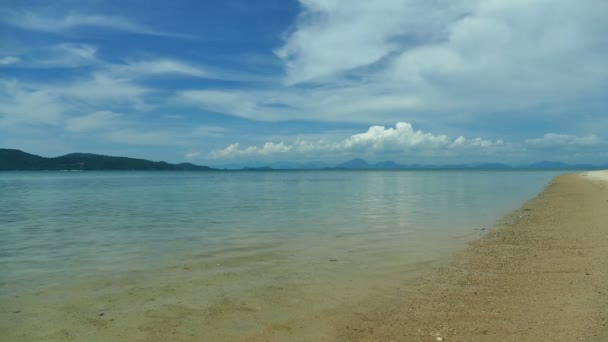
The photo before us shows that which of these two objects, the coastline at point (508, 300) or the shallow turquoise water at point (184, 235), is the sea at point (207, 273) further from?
the coastline at point (508, 300)

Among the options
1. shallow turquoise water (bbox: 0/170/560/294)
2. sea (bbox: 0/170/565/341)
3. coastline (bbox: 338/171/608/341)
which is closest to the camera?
coastline (bbox: 338/171/608/341)

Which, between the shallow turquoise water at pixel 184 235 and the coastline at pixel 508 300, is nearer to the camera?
the coastline at pixel 508 300

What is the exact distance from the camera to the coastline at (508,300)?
7066mm

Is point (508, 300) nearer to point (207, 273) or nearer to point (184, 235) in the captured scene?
point (207, 273)

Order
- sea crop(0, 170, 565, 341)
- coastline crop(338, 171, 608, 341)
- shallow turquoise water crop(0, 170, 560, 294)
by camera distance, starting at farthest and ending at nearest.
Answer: shallow turquoise water crop(0, 170, 560, 294) < sea crop(0, 170, 565, 341) < coastline crop(338, 171, 608, 341)

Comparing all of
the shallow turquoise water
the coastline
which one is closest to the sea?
the shallow turquoise water

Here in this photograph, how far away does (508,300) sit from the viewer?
8.71 metres

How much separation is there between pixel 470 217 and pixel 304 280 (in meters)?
16.9

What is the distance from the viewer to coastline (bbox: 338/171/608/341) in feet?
23.2

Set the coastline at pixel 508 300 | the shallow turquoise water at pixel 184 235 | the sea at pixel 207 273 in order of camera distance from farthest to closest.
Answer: the shallow turquoise water at pixel 184 235 < the sea at pixel 207 273 < the coastline at pixel 508 300

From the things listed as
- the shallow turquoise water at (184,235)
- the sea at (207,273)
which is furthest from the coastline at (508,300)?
the shallow turquoise water at (184,235)

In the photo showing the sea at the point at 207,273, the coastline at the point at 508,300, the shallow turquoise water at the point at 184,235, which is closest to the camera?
the coastline at the point at 508,300

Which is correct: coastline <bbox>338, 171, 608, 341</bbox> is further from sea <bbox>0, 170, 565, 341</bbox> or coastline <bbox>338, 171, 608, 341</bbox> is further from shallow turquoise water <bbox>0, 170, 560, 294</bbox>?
shallow turquoise water <bbox>0, 170, 560, 294</bbox>

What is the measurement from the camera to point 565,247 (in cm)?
1377
